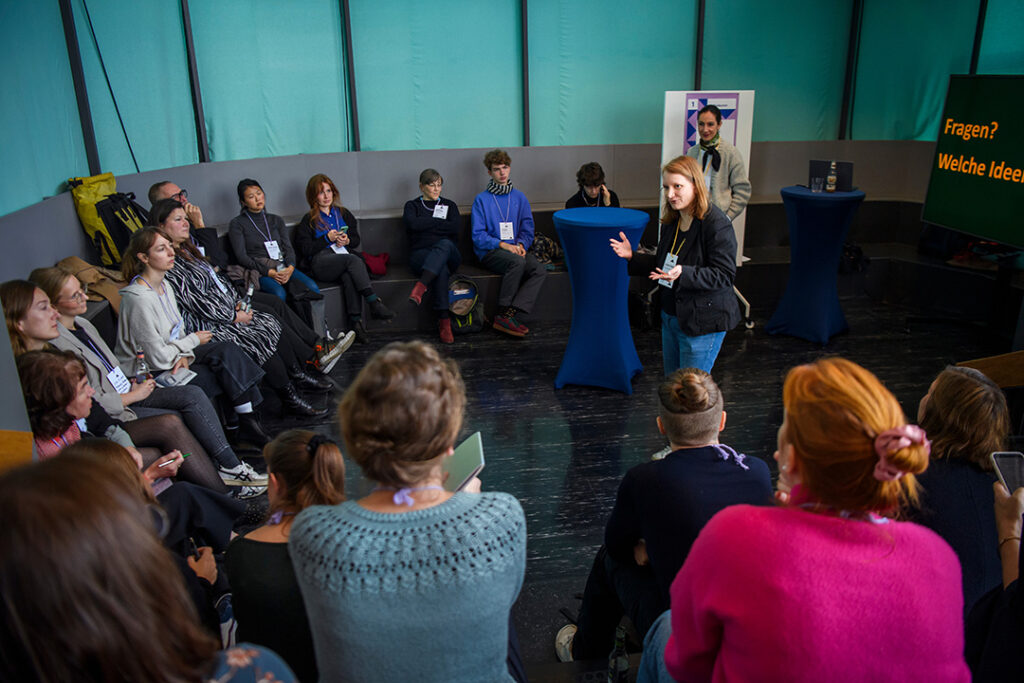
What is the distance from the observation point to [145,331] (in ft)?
11.1

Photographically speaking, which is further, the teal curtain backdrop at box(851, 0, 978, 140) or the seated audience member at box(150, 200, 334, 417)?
the teal curtain backdrop at box(851, 0, 978, 140)

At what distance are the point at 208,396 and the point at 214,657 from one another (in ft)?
9.41

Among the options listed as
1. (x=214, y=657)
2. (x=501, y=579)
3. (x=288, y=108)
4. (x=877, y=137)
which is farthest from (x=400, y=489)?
(x=877, y=137)

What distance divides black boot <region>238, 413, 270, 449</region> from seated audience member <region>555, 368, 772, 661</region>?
2.19 metres

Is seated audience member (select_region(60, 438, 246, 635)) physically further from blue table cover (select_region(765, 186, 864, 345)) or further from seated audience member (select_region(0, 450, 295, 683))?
blue table cover (select_region(765, 186, 864, 345))

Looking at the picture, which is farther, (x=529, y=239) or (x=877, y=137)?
(x=877, y=137)

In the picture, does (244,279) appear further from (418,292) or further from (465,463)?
(465,463)

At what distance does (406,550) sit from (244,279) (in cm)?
416

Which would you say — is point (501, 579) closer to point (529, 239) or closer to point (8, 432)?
point (8, 432)

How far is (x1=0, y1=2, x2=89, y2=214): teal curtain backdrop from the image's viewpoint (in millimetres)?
3654

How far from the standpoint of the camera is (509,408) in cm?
430

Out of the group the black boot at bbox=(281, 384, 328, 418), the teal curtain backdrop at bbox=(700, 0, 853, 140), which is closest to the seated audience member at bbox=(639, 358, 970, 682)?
the black boot at bbox=(281, 384, 328, 418)

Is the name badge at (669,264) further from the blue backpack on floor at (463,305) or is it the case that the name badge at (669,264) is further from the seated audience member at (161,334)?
the blue backpack on floor at (463,305)

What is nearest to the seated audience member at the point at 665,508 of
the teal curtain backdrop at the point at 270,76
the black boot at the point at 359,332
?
the black boot at the point at 359,332
